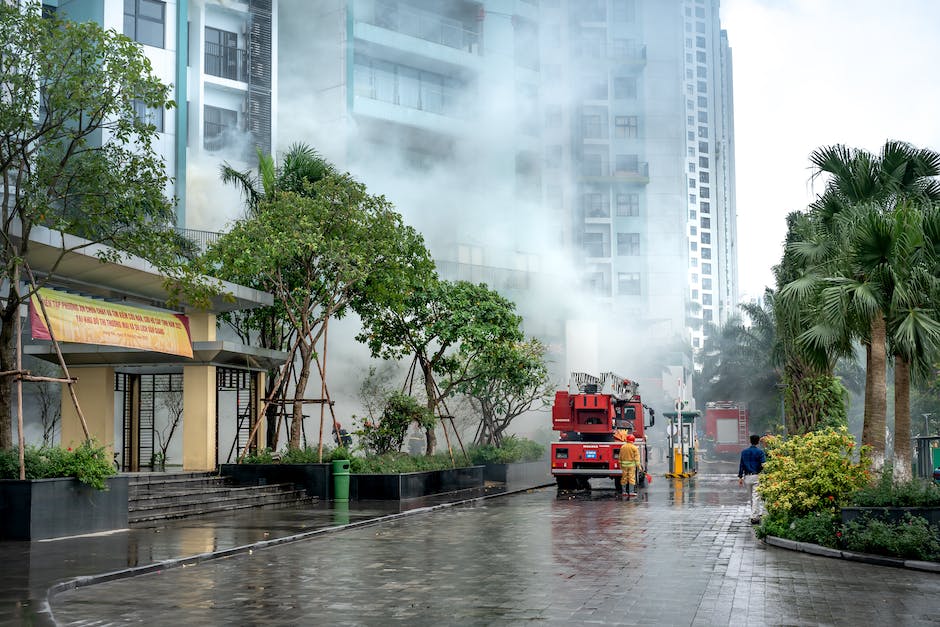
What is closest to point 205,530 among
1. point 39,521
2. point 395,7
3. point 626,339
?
point 39,521

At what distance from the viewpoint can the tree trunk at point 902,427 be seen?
14375 mm

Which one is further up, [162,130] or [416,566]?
[162,130]

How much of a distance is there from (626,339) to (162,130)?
157 feet

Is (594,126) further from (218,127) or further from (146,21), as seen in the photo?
(146,21)

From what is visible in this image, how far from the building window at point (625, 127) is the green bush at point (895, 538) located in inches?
3784

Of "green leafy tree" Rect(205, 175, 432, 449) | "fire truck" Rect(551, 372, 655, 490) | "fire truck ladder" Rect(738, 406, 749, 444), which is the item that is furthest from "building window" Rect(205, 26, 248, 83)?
"fire truck ladder" Rect(738, 406, 749, 444)

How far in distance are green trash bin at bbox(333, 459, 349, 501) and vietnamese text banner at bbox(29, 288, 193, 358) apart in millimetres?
4488

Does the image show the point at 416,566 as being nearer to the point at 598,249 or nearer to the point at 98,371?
the point at 98,371

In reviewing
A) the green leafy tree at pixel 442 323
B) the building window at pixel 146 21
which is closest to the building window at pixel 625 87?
the building window at pixel 146 21

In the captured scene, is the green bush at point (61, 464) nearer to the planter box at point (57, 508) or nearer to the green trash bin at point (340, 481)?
the planter box at point (57, 508)

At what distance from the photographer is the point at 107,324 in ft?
63.5

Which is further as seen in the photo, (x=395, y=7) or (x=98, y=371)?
(x=395, y=7)

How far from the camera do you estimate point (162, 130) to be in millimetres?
40750

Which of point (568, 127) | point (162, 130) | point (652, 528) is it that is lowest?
point (652, 528)
